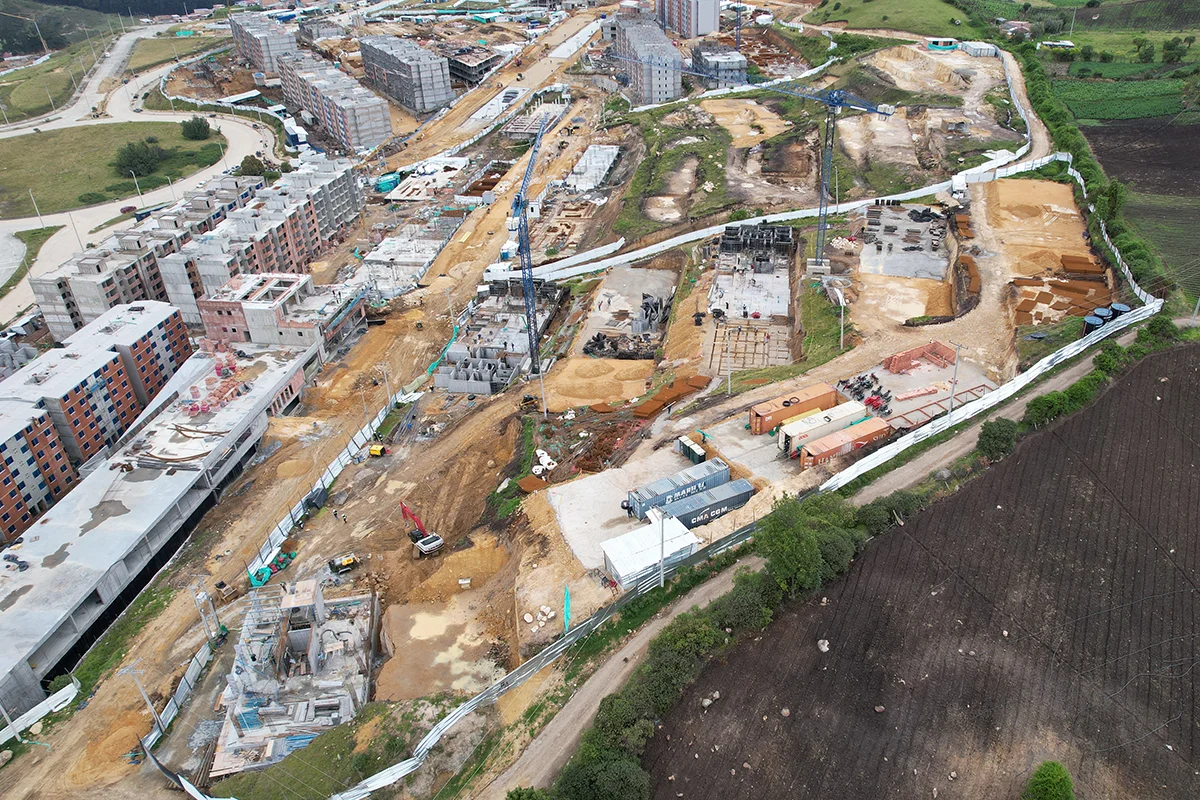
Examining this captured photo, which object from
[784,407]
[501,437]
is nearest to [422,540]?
[501,437]

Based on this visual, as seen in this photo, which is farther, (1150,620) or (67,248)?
Result: (67,248)

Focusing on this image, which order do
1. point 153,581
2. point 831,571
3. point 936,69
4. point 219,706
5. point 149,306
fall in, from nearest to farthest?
1. point 831,571
2. point 219,706
3. point 153,581
4. point 149,306
5. point 936,69

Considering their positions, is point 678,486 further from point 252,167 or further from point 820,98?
point 252,167

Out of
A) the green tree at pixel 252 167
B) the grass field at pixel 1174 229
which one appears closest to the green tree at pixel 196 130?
the green tree at pixel 252 167

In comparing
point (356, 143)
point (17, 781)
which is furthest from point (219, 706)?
point (356, 143)

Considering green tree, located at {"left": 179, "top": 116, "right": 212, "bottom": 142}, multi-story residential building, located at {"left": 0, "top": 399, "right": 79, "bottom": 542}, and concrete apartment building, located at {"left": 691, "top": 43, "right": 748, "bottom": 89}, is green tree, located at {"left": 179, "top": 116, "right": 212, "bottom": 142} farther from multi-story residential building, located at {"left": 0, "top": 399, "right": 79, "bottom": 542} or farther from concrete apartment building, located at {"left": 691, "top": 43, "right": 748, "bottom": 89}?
multi-story residential building, located at {"left": 0, "top": 399, "right": 79, "bottom": 542}

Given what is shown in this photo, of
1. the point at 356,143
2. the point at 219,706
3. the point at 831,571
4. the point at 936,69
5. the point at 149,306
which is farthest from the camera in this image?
the point at 356,143

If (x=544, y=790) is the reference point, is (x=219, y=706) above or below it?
below

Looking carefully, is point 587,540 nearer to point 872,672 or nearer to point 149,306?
point 872,672
